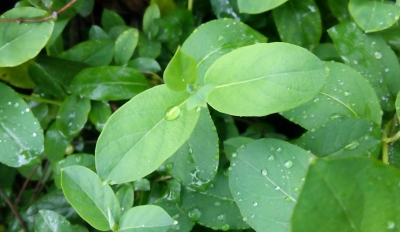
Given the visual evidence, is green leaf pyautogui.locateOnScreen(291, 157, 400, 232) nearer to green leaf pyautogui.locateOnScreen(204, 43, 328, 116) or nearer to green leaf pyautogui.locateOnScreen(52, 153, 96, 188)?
green leaf pyautogui.locateOnScreen(204, 43, 328, 116)

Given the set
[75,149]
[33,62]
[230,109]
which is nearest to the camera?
[230,109]

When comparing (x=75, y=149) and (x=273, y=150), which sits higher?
(x=273, y=150)

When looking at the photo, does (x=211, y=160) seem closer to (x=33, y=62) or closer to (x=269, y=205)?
(x=269, y=205)

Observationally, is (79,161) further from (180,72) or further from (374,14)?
(374,14)

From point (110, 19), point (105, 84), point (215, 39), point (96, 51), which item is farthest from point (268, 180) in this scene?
point (110, 19)

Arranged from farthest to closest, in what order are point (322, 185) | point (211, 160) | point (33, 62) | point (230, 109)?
point (33, 62), point (211, 160), point (230, 109), point (322, 185)

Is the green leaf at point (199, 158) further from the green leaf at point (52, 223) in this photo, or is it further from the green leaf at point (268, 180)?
the green leaf at point (52, 223)

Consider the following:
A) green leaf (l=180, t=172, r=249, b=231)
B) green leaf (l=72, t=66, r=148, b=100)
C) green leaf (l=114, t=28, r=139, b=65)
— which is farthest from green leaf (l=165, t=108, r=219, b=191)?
green leaf (l=114, t=28, r=139, b=65)

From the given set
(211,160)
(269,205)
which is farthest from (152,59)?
(269,205)

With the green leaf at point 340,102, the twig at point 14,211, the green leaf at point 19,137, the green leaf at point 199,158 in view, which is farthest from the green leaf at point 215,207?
the twig at point 14,211
